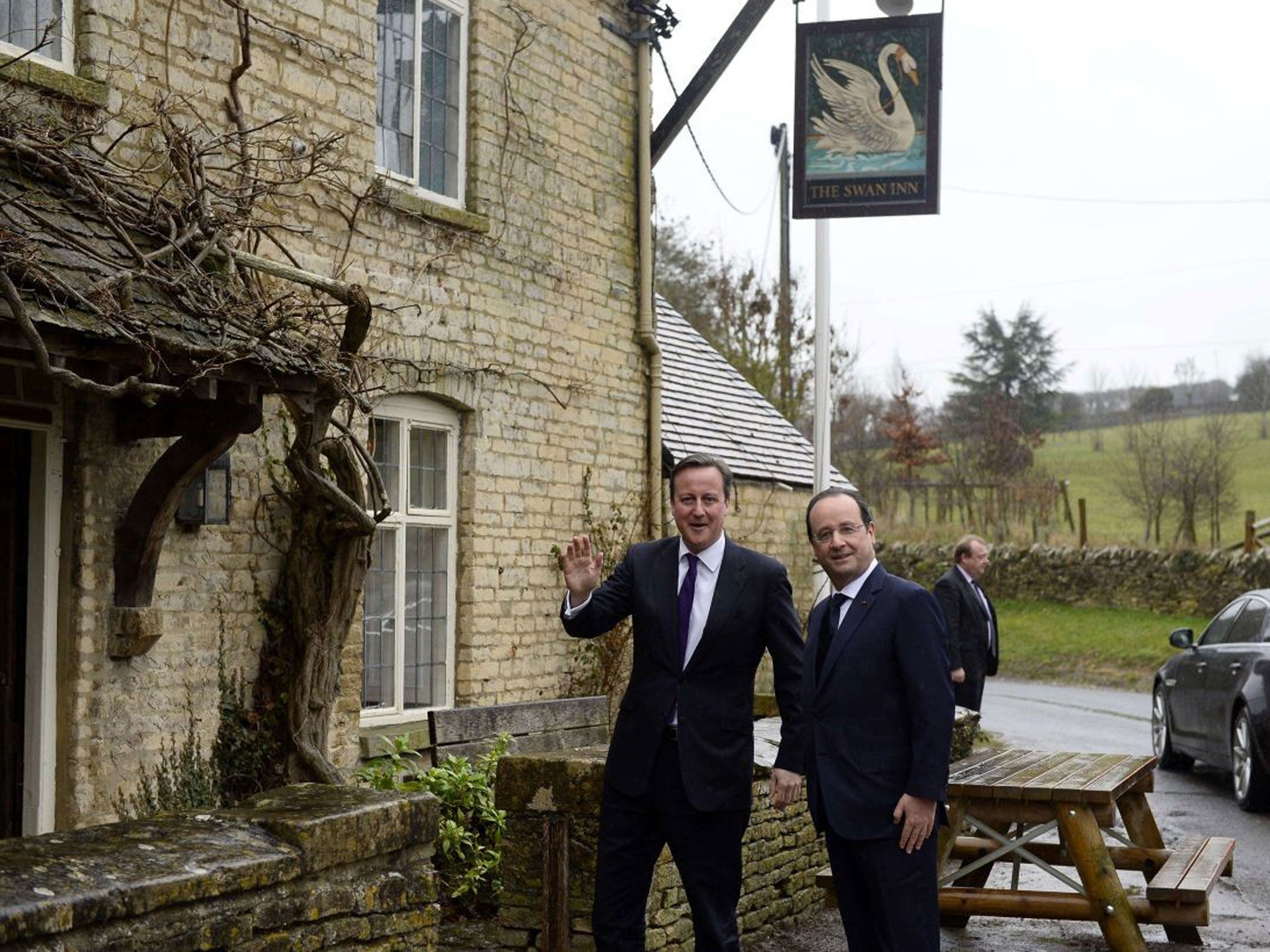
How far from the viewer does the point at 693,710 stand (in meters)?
5.37

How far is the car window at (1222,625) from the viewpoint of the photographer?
43.5 feet

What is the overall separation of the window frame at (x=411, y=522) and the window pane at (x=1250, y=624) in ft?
21.8

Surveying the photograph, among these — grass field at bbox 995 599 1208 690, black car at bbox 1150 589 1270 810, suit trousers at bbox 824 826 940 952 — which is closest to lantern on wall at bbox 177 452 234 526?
suit trousers at bbox 824 826 940 952

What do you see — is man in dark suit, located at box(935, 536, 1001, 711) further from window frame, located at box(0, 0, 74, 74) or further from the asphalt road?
window frame, located at box(0, 0, 74, 74)

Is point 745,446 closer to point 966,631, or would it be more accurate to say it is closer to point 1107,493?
point 966,631

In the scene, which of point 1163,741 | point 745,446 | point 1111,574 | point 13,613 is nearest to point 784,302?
point 1111,574

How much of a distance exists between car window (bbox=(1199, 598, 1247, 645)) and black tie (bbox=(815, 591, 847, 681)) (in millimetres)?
8997

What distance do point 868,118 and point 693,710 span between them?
7.85 meters

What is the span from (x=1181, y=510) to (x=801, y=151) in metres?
23.0

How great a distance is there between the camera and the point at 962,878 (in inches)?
343

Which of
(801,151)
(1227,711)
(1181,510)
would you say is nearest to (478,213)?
(801,151)

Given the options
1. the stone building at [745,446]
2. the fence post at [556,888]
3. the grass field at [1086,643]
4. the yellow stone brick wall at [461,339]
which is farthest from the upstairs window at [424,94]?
the grass field at [1086,643]

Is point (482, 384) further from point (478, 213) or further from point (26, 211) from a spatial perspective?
point (26, 211)

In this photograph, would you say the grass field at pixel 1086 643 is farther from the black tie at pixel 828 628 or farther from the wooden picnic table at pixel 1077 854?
the black tie at pixel 828 628
